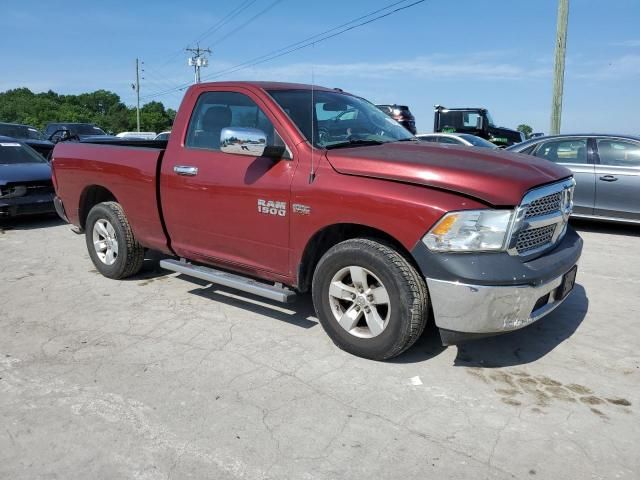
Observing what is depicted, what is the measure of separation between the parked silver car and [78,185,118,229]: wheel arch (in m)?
6.69

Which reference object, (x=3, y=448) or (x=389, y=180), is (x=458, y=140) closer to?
(x=389, y=180)

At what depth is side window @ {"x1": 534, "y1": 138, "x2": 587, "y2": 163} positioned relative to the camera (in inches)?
341

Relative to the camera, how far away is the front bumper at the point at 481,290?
10.7 ft

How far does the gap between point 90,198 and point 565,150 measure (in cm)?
711

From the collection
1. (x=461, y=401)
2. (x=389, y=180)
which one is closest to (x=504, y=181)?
(x=389, y=180)

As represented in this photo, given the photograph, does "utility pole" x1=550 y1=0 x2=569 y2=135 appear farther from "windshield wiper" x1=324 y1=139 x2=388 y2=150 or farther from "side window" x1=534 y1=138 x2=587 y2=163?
"windshield wiper" x1=324 y1=139 x2=388 y2=150

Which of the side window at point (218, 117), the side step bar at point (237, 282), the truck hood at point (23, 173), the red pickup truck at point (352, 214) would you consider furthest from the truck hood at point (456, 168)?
the truck hood at point (23, 173)

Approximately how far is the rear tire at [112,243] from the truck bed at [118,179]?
12cm

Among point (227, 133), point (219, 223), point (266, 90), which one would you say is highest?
point (266, 90)

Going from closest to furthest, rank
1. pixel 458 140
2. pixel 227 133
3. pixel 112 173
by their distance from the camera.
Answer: pixel 227 133
pixel 112 173
pixel 458 140

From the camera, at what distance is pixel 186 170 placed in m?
4.70

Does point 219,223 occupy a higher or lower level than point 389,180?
lower

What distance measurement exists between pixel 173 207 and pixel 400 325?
2.42 metres

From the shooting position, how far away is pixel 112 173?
5.42 m
